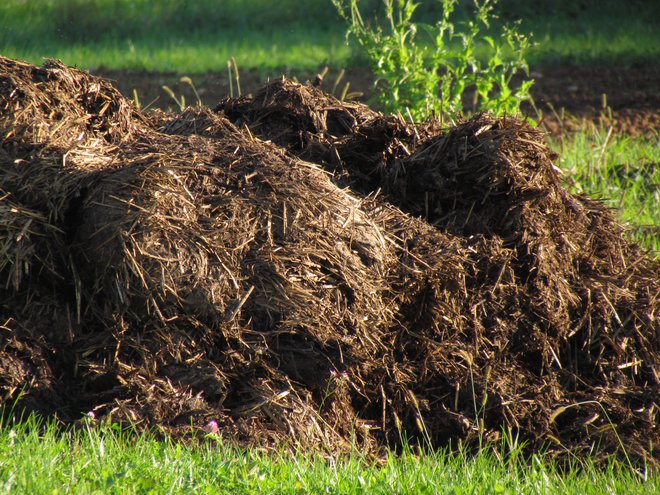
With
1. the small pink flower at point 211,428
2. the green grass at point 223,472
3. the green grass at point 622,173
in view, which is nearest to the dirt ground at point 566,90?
the green grass at point 622,173

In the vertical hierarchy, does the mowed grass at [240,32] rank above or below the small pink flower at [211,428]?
above

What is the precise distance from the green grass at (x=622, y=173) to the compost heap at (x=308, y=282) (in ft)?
6.46

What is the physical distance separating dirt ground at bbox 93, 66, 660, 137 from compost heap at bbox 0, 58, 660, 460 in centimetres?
405

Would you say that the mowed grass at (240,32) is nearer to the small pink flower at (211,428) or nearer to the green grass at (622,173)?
the green grass at (622,173)

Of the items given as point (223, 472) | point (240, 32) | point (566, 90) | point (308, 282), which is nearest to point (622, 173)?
point (566, 90)

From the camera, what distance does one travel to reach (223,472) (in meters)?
2.86

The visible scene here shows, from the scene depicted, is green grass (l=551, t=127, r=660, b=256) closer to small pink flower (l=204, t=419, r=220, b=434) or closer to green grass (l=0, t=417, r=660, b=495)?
green grass (l=0, t=417, r=660, b=495)

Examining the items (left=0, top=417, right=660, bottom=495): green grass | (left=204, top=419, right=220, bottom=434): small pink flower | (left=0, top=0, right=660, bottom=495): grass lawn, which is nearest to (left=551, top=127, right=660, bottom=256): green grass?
(left=0, top=0, right=660, bottom=495): grass lawn

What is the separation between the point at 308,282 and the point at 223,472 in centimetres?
106

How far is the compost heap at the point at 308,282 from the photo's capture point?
3.49 metres

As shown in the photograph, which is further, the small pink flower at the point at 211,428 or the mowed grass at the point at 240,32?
the mowed grass at the point at 240,32

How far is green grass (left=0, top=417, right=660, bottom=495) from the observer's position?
106 inches

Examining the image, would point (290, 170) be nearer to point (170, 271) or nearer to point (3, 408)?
point (170, 271)

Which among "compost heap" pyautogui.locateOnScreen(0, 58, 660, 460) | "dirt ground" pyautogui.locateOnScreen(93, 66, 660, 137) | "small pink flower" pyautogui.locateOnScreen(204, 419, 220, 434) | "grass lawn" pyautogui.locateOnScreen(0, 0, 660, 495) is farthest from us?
"dirt ground" pyautogui.locateOnScreen(93, 66, 660, 137)
